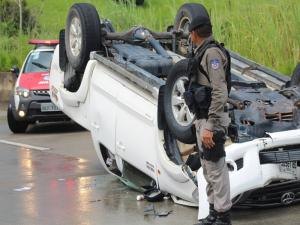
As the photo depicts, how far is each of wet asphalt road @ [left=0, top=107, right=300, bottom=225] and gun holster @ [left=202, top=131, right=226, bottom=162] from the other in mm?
854

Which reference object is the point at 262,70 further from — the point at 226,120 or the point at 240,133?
the point at 226,120

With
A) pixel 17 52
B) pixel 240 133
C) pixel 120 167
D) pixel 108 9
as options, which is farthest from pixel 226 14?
pixel 17 52

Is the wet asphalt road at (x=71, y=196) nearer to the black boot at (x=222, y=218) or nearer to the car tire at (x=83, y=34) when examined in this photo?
the black boot at (x=222, y=218)

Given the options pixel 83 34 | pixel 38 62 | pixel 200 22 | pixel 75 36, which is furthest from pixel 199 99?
pixel 38 62

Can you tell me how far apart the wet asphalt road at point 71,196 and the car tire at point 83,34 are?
4.80 feet

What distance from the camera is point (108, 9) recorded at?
1602cm

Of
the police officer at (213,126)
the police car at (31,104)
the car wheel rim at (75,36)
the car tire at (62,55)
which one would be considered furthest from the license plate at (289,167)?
the police car at (31,104)

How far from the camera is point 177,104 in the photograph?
6.57 m

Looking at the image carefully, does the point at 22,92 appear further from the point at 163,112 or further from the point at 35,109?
the point at 163,112

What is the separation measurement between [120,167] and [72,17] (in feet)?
6.65

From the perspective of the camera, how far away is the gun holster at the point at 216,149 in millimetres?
5703

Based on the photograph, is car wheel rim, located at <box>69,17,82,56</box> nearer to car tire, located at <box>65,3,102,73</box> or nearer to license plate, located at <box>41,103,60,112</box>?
→ car tire, located at <box>65,3,102,73</box>

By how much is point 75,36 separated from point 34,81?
5.62 metres

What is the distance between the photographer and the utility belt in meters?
5.65
